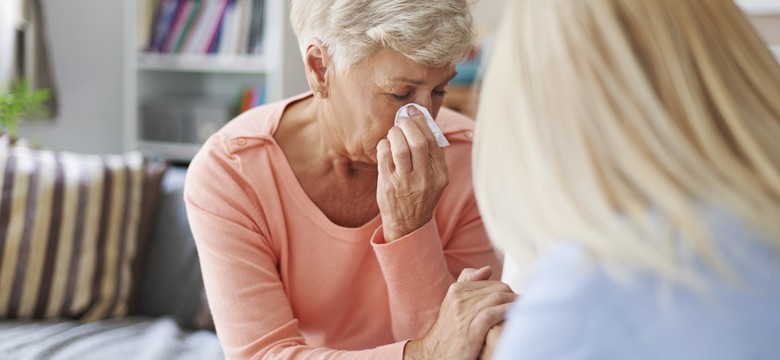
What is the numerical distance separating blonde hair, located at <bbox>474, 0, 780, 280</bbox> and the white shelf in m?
2.73

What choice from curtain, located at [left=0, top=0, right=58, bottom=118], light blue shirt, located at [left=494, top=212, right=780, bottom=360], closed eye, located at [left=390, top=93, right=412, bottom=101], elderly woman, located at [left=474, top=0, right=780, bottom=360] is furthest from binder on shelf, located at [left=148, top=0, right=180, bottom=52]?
light blue shirt, located at [left=494, top=212, right=780, bottom=360]

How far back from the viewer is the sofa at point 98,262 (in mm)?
2027

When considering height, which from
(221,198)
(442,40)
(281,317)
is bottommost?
(281,317)

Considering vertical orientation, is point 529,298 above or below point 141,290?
above

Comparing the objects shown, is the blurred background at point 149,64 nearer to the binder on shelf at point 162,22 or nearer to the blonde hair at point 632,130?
the binder on shelf at point 162,22

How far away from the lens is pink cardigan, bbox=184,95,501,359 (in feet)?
4.60

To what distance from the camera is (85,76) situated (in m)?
3.86

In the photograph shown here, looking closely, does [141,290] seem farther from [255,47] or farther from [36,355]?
[255,47]

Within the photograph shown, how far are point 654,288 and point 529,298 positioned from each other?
101 millimetres

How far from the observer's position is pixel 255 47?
3.53 meters

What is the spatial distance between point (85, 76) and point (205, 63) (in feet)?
2.11

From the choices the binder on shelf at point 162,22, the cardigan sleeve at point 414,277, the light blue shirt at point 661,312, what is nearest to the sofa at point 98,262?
the cardigan sleeve at point 414,277

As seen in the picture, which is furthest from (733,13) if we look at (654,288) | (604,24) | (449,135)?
(449,135)

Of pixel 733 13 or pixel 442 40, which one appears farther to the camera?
pixel 442 40
